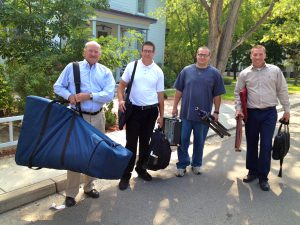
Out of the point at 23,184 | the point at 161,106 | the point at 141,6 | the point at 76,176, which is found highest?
the point at 141,6

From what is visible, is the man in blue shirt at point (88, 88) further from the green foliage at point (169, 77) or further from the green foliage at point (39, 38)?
the green foliage at point (169, 77)

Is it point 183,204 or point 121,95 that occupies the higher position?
point 121,95

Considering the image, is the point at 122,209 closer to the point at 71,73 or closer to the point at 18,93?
the point at 71,73

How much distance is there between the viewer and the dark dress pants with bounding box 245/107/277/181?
14.9 feet

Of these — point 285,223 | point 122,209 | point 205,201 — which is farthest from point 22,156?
point 285,223

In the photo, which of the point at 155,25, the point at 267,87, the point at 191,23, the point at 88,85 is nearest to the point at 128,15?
the point at 191,23

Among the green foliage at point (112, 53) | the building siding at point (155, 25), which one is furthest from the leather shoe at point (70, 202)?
the building siding at point (155, 25)

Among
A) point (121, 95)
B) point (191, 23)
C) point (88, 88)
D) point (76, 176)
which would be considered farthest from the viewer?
point (191, 23)

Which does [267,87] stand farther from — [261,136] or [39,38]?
[39,38]

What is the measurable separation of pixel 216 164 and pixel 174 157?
31.0 inches

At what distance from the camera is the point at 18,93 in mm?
6875

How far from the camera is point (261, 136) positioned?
4625 mm

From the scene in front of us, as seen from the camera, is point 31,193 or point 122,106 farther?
point 122,106

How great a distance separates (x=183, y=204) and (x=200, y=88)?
1615 mm
